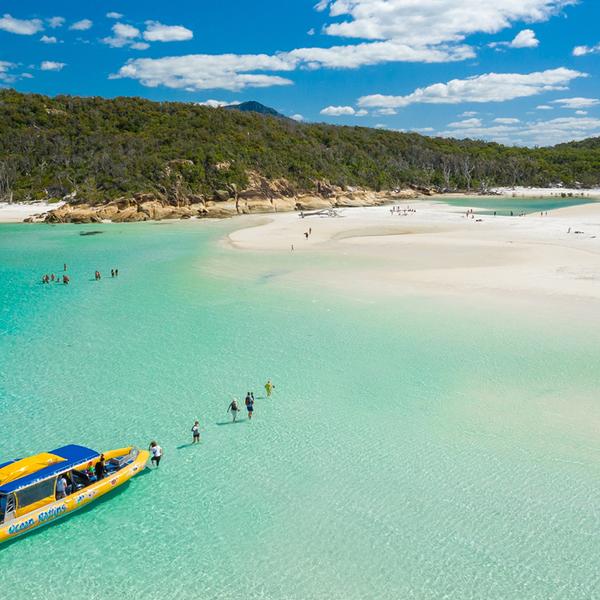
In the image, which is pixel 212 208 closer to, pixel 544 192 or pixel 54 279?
pixel 54 279

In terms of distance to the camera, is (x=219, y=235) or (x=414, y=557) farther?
(x=219, y=235)

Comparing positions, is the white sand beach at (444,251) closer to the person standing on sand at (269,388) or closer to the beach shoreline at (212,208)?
the beach shoreline at (212,208)

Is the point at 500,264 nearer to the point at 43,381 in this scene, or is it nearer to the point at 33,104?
the point at 43,381

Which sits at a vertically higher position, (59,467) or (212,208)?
(212,208)

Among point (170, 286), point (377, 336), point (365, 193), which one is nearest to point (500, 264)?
point (377, 336)

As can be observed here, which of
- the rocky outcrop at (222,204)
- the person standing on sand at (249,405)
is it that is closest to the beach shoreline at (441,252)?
the rocky outcrop at (222,204)

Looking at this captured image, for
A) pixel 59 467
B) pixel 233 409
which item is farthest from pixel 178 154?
pixel 59 467
